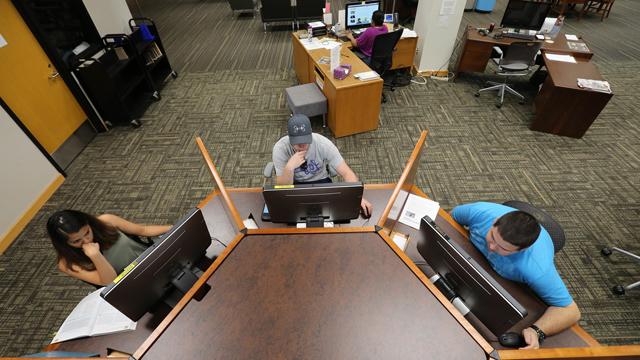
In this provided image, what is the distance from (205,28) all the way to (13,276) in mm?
6384

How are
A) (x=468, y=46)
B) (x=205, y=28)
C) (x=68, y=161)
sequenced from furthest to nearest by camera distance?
1. (x=205, y=28)
2. (x=468, y=46)
3. (x=68, y=161)

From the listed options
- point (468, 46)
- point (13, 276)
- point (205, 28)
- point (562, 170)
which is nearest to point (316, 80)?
point (468, 46)

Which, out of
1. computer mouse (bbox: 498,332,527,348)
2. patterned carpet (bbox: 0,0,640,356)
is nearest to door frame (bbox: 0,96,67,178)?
patterned carpet (bbox: 0,0,640,356)

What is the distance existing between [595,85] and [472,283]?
3.66 meters

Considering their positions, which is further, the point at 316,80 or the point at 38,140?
the point at 316,80

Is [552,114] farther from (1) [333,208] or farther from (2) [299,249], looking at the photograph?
(2) [299,249]

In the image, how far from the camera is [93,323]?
1.35m

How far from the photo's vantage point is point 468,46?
4.38 m

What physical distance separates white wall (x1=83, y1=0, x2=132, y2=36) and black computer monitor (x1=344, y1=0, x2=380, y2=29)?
11.4 feet

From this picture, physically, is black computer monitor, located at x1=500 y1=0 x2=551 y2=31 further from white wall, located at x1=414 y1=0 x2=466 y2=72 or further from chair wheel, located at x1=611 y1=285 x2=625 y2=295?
chair wheel, located at x1=611 y1=285 x2=625 y2=295

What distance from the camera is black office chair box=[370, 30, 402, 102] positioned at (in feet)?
12.2

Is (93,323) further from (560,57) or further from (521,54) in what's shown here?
(560,57)

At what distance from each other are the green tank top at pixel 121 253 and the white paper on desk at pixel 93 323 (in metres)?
0.27

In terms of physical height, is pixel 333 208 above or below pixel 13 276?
above
